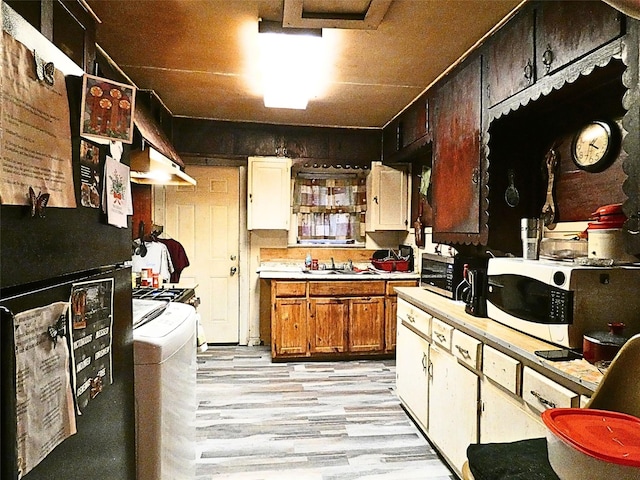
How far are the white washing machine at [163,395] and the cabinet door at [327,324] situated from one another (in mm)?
2321

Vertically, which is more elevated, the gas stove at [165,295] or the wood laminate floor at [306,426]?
the gas stove at [165,295]

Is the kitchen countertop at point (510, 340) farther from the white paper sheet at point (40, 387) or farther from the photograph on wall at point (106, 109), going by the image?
the photograph on wall at point (106, 109)

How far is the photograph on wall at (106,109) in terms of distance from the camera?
41.1 inches

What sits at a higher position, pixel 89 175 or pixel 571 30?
pixel 571 30

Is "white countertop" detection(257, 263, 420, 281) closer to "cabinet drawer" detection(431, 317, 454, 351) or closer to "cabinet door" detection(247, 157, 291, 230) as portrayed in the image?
"cabinet door" detection(247, 157, 291, 230)

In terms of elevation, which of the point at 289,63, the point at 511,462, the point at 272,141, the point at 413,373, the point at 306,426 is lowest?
the point at 306,426

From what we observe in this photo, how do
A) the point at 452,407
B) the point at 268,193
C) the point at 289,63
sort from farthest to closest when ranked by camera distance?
the point at 268,193, the point at 289,63, the point at 452,407

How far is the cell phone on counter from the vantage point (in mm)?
1493

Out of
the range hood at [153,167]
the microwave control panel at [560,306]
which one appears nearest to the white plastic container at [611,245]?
the microwave control panel at [560,306]

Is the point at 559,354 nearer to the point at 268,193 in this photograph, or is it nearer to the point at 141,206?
the point at 268,193

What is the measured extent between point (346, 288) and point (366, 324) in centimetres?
43

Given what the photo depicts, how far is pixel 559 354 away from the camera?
1534 millimetres

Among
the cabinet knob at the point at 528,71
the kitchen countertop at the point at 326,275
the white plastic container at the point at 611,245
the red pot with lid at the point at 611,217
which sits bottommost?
the kitchen countertop at the point at 326,275

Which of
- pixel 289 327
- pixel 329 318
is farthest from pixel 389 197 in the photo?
pixel 289 327
